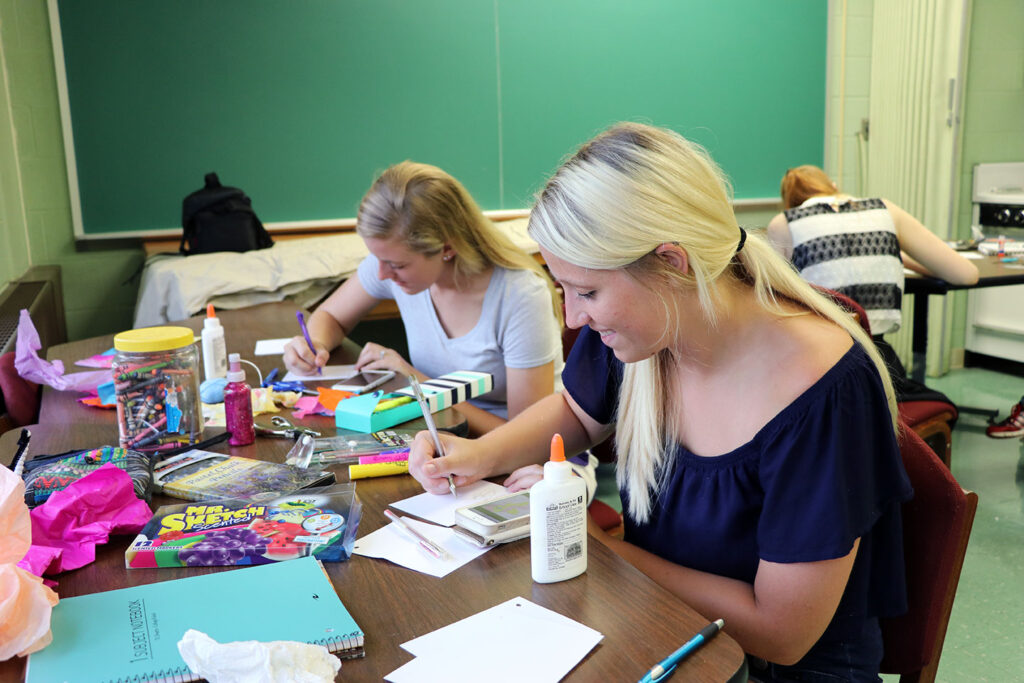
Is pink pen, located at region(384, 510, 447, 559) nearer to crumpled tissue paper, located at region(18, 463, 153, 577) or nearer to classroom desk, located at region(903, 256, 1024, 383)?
crumpled tissue paper, located at region(18, 463, 153, 577)

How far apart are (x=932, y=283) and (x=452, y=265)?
218 cm

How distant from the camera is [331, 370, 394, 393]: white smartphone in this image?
5.95ft

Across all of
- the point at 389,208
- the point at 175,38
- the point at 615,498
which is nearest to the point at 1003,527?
the point at 615,498

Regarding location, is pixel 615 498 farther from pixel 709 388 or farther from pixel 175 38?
pixel 175 38

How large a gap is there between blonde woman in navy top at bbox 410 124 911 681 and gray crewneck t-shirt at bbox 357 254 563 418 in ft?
2.43

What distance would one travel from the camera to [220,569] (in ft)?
3.31

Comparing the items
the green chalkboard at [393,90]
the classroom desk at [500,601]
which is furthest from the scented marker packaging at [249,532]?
the green chalkboard at [393,90]

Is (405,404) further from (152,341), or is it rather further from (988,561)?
(988,561)

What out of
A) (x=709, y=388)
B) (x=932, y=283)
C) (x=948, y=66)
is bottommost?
(x=932, y=283)

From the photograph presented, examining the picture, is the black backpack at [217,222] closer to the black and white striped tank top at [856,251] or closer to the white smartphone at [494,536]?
the black and white striped tank top at [856,251]

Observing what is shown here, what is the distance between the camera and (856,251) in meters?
2.97

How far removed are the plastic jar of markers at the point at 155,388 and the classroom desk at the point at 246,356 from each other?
10 centimetres

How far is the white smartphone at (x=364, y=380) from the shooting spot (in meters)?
1.81

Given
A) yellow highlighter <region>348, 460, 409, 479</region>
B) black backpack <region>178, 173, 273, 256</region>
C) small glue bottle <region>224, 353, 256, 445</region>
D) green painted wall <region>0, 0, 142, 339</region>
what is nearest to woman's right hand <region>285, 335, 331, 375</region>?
small glue bottle <region>224, 353, 256, 445</region>
